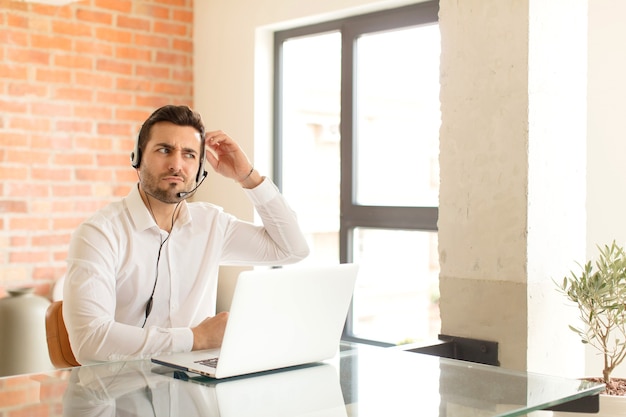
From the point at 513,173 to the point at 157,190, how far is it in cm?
112

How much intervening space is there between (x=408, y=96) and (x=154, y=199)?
5.77ft

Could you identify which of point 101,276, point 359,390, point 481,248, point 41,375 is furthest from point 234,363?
point 481,248

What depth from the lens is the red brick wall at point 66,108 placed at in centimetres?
399

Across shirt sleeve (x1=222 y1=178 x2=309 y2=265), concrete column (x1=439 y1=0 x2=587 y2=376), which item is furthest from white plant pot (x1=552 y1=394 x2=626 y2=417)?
shirt sleeve (x1=222 y1=178 x2=309 y2=265)

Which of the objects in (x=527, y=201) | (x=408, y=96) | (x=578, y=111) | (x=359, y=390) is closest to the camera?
(x=359, y=390)

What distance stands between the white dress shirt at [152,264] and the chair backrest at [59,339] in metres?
0.13

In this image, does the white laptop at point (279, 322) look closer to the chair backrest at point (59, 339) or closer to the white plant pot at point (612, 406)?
the chair backrest at point (59, 339)

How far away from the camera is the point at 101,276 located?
233 centimetres

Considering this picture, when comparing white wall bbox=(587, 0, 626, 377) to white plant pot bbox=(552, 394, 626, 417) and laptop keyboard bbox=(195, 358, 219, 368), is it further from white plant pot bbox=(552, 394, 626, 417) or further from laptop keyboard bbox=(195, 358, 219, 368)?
laptop keyboard bbox=(195, 358, 219, 368)

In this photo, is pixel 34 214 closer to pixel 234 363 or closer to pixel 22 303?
pixel 22 303

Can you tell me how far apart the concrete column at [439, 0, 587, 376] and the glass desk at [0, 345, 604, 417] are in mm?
769

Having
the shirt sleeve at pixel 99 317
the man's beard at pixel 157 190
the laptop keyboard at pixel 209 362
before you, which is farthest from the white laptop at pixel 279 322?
the man's beard at pixel 157 190

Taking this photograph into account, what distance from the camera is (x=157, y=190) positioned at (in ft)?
8.45

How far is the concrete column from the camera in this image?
2.56 meters
